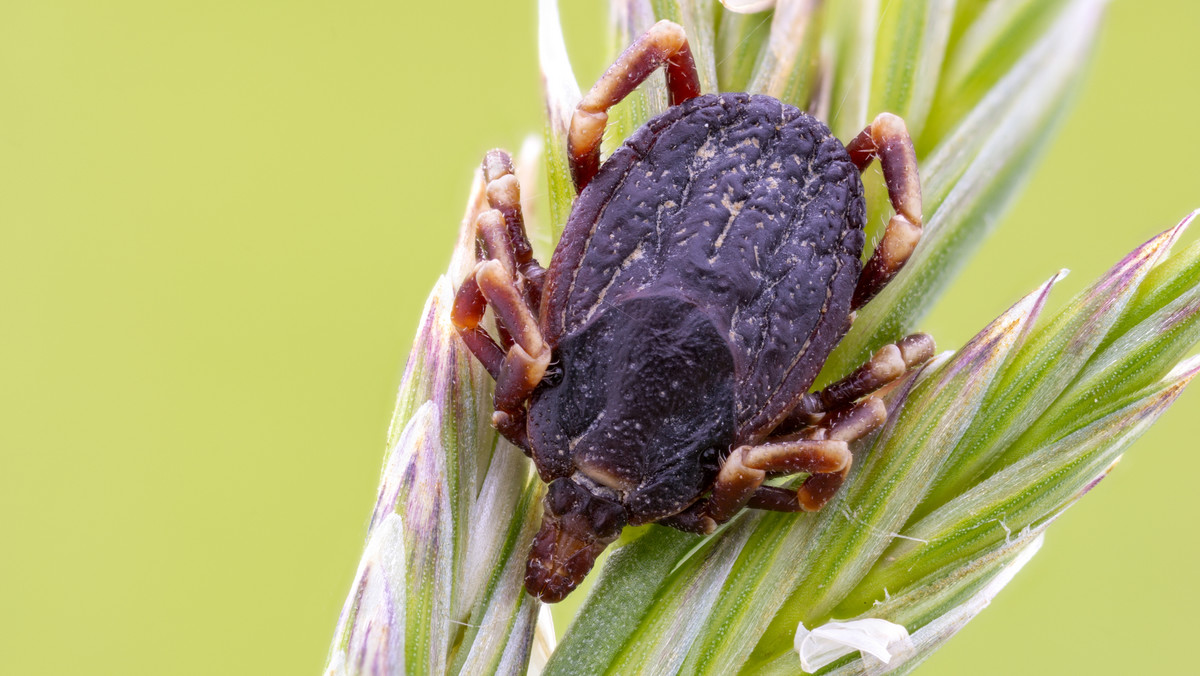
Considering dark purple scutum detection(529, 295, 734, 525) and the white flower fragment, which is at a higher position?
dark purple scutum detection(529, 295, 734, 525)

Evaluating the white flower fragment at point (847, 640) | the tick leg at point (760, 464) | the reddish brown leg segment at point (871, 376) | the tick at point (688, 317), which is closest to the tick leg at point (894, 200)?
the tick at point (688, 317)

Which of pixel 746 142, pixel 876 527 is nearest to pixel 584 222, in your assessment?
pixel 746 142

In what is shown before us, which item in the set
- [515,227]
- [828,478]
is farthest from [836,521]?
[515,227]

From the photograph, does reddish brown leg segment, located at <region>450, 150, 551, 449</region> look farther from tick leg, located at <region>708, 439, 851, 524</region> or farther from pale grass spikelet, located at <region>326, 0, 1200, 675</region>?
tick leg, located at <region>708, 439, 851, 524</region>

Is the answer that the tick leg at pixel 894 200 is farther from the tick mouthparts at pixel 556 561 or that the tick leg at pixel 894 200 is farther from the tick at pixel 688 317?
the tick mouthparts at pixel 556 561

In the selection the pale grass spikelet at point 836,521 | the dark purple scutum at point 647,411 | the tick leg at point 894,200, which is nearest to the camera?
the pale grass spikelet at point 836,521

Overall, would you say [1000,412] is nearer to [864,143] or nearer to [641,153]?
[864,143]

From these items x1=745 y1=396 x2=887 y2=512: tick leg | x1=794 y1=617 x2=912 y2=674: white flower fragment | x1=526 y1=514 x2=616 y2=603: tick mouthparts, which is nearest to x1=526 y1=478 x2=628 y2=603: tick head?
x1=526 y1=514 x2=616 y2=603: tick mouthparts
